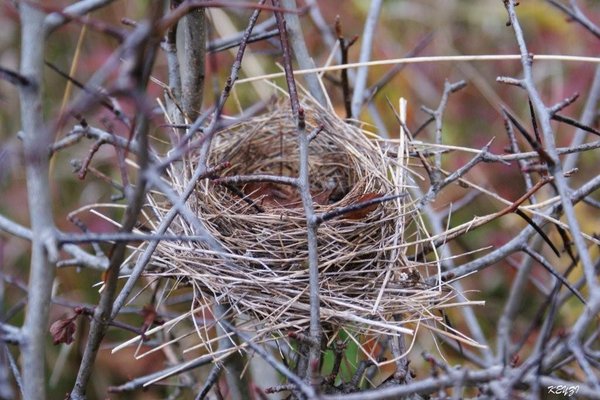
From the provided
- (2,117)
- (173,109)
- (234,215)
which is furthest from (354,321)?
(2,117)

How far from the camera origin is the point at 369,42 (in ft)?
7.56

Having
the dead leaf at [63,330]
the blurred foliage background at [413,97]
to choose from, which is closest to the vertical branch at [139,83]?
the dead leaf at [63,330]

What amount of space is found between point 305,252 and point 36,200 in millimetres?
737

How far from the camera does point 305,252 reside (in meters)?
1.67

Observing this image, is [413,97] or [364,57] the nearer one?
[364,57]

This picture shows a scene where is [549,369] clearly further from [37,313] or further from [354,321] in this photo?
[37,313]

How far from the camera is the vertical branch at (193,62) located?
174cm

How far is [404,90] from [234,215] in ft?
7.55

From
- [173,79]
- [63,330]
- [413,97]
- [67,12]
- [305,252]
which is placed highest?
[67,12]

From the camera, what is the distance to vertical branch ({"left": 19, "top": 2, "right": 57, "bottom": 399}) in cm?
101

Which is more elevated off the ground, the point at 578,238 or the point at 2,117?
the point at 578,238

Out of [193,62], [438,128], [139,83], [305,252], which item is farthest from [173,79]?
[139,83]

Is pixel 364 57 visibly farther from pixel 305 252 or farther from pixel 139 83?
pixel 139 83

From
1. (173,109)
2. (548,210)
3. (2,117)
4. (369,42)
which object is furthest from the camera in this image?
(2,117)
